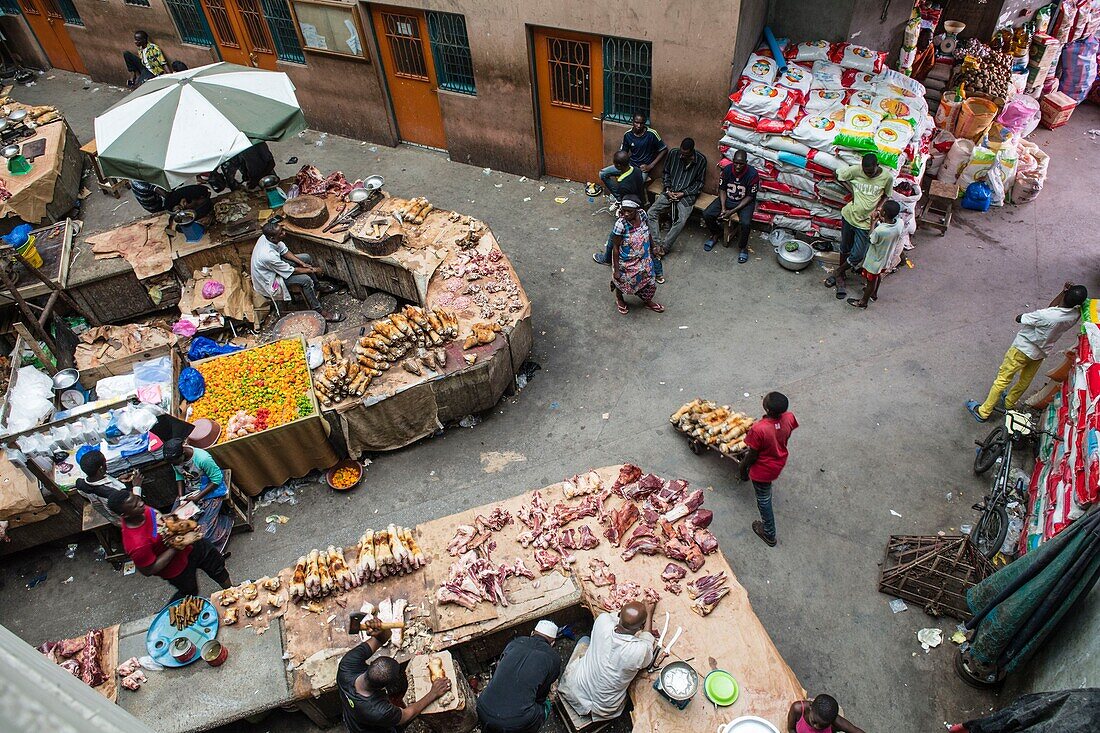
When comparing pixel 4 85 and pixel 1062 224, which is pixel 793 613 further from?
pixel 4 85

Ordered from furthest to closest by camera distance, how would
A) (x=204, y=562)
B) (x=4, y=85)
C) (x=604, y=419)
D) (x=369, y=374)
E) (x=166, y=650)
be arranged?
(x=4, y=85) < (x=604, y=419) < (x=369, y=374) < (x=204, y=562) < (x=166, y=650)

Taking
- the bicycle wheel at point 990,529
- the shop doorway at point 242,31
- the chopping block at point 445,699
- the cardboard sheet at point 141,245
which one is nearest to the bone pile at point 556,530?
the chopping block at point 445,699

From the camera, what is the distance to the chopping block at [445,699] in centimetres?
486

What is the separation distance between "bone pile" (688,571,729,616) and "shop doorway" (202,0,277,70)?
41.7ft

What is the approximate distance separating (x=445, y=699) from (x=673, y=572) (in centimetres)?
207

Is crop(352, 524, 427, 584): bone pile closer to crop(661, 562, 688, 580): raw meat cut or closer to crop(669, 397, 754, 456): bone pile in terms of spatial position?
crop(661, 562, 688, 580): raw meat cut

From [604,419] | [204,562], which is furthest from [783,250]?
[204,562]

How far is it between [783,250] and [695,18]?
11.2 ft

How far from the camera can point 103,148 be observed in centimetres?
786

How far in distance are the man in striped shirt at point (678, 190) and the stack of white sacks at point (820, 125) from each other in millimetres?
497

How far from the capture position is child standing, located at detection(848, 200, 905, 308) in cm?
801

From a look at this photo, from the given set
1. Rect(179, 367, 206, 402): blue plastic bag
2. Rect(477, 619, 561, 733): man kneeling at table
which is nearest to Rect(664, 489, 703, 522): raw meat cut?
Rect(477, 619, 561, 733): man kneeling at table

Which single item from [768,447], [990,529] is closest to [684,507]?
[768,447]

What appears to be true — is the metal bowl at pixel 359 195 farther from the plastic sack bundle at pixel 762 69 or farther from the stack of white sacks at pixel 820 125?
the plastic sack bundle at pixel 762 69
